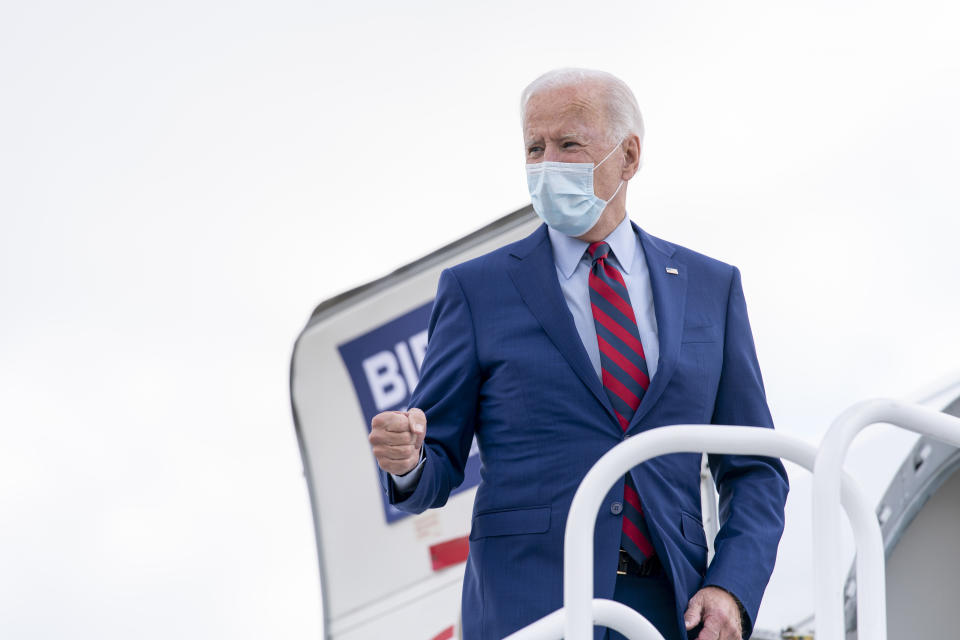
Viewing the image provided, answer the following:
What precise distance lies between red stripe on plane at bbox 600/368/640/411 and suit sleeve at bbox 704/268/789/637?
0.21 m

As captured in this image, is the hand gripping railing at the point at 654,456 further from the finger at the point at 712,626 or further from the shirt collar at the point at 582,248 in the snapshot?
the shirt collar at the point at 582,248

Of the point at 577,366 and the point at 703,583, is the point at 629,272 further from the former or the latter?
the point at 703,583

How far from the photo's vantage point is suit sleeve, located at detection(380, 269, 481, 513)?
7.09 ft

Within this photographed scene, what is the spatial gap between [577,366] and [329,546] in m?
4.78

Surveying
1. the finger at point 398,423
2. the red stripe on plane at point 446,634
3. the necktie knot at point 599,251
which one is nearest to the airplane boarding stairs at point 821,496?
the finger at point 398,423

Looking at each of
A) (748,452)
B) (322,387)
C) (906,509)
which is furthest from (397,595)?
(748,452)

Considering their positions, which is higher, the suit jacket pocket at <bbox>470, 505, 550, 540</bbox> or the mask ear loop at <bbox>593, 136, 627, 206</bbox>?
the mask ear loop at <bbox>593, 136, 627, 206</bbox>

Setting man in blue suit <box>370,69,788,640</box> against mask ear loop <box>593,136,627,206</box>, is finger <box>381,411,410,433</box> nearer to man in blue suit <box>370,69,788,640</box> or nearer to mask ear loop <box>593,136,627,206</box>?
man in blue suit <box>370,69,788,640</box>

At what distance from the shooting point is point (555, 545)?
209cm

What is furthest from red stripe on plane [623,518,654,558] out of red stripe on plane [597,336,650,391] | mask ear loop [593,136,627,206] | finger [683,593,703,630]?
mask ear loop [593,136,627,206]

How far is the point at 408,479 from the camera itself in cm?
206

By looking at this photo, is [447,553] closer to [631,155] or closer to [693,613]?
[631,155]

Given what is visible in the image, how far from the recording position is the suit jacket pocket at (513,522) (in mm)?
2094

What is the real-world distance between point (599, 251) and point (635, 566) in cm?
56
